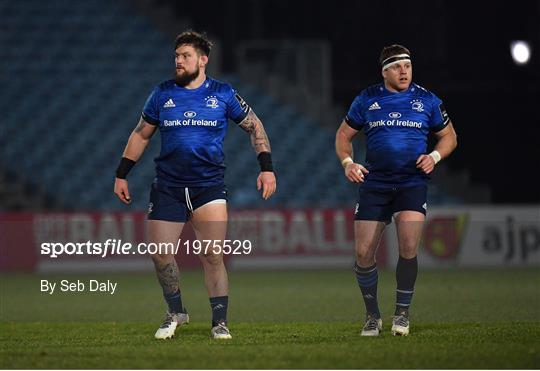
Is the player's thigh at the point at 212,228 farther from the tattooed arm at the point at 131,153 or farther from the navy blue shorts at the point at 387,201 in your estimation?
the navy blue shorts at the point at 387,201

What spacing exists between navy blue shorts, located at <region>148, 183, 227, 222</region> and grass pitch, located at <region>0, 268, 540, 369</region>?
2.95 ft

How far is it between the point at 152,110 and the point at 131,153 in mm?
416

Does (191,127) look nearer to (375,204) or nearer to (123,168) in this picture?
(123,168)

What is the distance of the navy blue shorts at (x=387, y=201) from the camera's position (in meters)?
9.16

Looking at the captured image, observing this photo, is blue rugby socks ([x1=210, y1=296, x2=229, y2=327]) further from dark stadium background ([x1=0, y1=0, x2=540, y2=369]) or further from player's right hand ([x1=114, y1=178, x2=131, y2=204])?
player's right hand ([x1=114, y1=178, x2=131, y2=204])

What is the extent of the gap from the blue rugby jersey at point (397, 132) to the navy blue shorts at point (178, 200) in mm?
1148

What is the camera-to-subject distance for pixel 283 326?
10.1 m

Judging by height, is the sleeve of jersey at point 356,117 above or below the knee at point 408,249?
above

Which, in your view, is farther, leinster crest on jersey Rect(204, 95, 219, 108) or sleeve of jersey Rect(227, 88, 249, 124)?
sleeve of jersey Rect(227, 88, 249, 124)

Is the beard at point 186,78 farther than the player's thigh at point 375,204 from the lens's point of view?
No

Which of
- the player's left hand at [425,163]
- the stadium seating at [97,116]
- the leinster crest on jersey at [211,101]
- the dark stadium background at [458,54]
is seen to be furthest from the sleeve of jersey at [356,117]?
the dark stadium background at [458,54]

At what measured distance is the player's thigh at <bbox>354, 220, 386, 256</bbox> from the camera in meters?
9.21

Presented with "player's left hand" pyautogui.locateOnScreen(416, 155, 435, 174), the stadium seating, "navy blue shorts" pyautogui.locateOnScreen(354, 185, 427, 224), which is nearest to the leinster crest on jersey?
"navy blue shorts" pyautogui.locateOnScreen(354, 185, 427, 224)

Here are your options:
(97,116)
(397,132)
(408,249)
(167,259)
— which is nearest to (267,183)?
(167,259)
